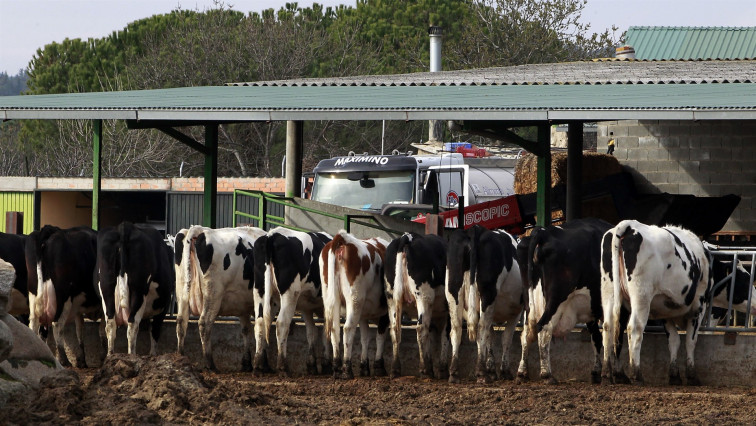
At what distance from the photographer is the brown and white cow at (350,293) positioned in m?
13.2

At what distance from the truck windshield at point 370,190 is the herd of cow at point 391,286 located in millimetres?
9363

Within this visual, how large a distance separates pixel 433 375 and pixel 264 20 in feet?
125

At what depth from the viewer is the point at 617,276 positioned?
12414 millimetres

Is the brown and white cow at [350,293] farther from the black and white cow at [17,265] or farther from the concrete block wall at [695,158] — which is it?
the concrete block wall at [695,158]

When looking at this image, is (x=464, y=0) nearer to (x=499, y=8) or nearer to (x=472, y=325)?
(x=499, y=8)

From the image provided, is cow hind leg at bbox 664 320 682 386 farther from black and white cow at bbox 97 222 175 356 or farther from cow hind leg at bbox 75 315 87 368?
cow hind leg at bbox 75 315 87 368

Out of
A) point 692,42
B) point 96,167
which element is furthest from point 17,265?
point 692,42

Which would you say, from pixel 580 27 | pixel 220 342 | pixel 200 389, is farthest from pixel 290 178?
pixel 580 27

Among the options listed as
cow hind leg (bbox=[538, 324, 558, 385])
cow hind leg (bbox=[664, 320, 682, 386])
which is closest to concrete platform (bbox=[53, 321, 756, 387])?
cow hind leg (bbox=[664, 320, 682, 386])

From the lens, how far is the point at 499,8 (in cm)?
5019

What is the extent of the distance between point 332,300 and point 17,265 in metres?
4.15

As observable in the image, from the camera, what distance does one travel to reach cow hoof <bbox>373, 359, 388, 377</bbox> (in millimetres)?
13420

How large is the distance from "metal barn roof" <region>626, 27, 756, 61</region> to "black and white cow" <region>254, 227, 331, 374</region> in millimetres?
14503

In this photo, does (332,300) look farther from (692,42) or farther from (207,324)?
(692,42)
